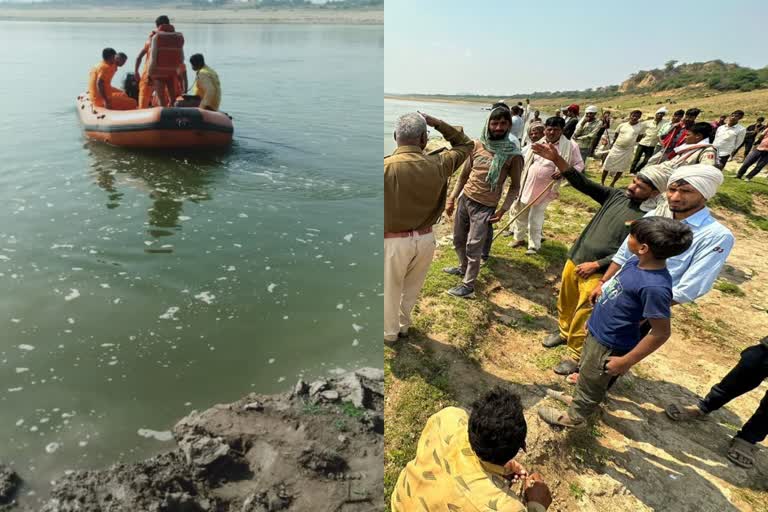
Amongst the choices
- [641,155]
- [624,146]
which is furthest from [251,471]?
[641,155]

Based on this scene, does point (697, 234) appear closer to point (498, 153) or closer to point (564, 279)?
point (564, 279)

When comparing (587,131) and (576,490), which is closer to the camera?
(576,490)

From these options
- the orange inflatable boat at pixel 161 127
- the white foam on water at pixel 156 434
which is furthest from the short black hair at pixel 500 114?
the orange inflatable boat at pixel 161 127

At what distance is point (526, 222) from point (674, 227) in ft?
10.8

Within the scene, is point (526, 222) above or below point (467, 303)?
above

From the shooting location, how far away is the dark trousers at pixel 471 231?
400cm

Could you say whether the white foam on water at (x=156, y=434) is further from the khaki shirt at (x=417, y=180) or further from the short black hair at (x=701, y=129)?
the short black hair at (x=701, y=129)

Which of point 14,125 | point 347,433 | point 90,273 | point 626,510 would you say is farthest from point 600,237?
point 14,125

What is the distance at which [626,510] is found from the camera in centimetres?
243

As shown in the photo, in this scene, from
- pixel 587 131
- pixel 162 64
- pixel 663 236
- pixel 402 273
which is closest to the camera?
pixel 663 236

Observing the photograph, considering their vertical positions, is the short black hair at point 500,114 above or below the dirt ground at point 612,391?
above

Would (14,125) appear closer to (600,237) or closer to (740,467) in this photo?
(600,237)

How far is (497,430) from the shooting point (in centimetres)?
139

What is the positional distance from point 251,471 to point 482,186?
2.87 metres
